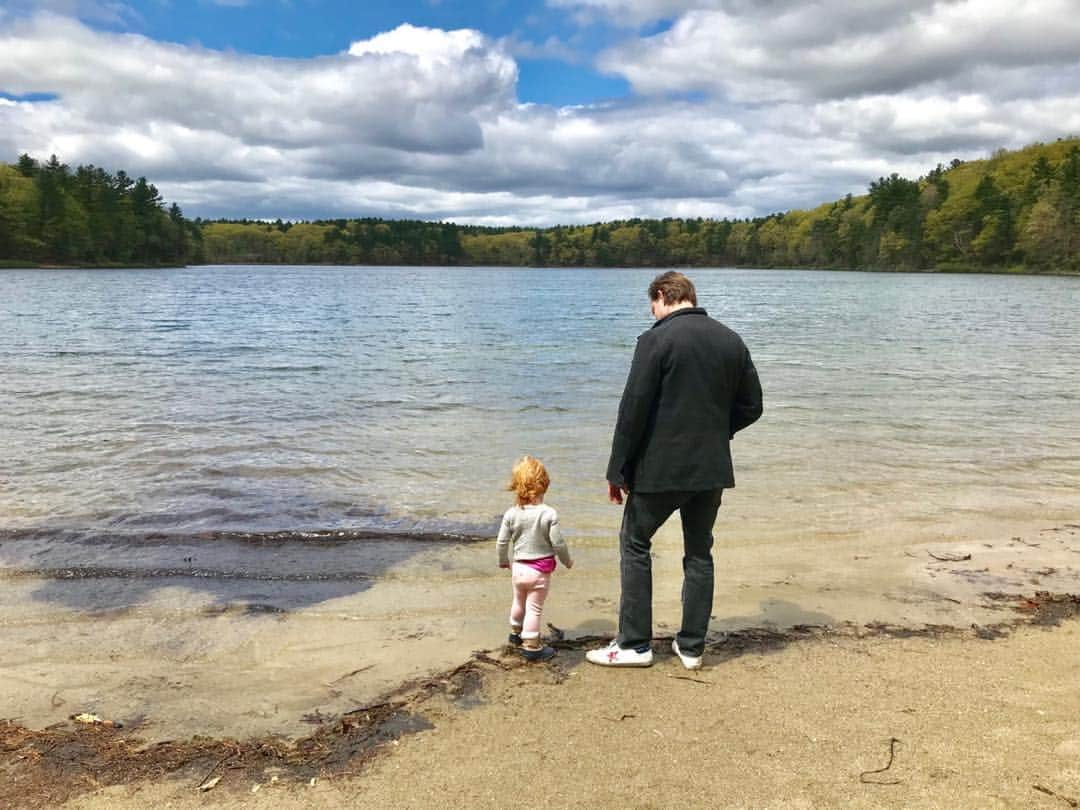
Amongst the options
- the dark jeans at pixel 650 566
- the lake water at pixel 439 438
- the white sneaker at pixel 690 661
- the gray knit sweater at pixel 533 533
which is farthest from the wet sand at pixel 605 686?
the lake water at pixel 439 438

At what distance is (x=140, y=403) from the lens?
1708 centimetres

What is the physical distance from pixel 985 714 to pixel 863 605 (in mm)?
2016

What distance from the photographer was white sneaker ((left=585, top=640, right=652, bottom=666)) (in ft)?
16.8

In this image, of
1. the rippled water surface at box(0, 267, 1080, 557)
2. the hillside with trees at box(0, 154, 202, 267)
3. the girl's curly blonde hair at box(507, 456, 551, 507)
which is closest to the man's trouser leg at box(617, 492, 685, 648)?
the girl's curly blonde hair at box(507, 456, 551, 507)

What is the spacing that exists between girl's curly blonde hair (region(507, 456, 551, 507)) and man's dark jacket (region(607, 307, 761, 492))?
0.53m

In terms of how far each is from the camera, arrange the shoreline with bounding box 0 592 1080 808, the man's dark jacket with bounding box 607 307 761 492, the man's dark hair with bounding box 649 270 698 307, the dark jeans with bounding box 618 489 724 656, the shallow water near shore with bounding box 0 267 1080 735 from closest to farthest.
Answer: the shoreline with bounding box 0 592 1080 808 → the man's dark jacket with bounding box 607 307 761 492 → the man's dark hair with bounding box 649 270 698 307 → the dark jeans with bounding box 618 489 724 656 → the shallow water near shore with bounding box 0 267 1080 735

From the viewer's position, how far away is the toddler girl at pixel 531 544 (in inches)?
203

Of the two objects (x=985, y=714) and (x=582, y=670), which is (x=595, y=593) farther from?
(x=985, y=714)

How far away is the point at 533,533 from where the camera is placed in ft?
17.1

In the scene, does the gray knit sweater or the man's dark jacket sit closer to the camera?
the man's dark jacket

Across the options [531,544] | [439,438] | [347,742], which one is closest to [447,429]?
[439,438]

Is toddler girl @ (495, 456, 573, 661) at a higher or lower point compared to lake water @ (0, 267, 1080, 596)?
higher

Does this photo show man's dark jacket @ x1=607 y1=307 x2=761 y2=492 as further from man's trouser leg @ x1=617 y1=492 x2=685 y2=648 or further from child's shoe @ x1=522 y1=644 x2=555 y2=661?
child's shoe @ x1=522 y1=644 x2=555 y2=661

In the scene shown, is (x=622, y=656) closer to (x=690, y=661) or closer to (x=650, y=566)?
(x=690, y=661)
